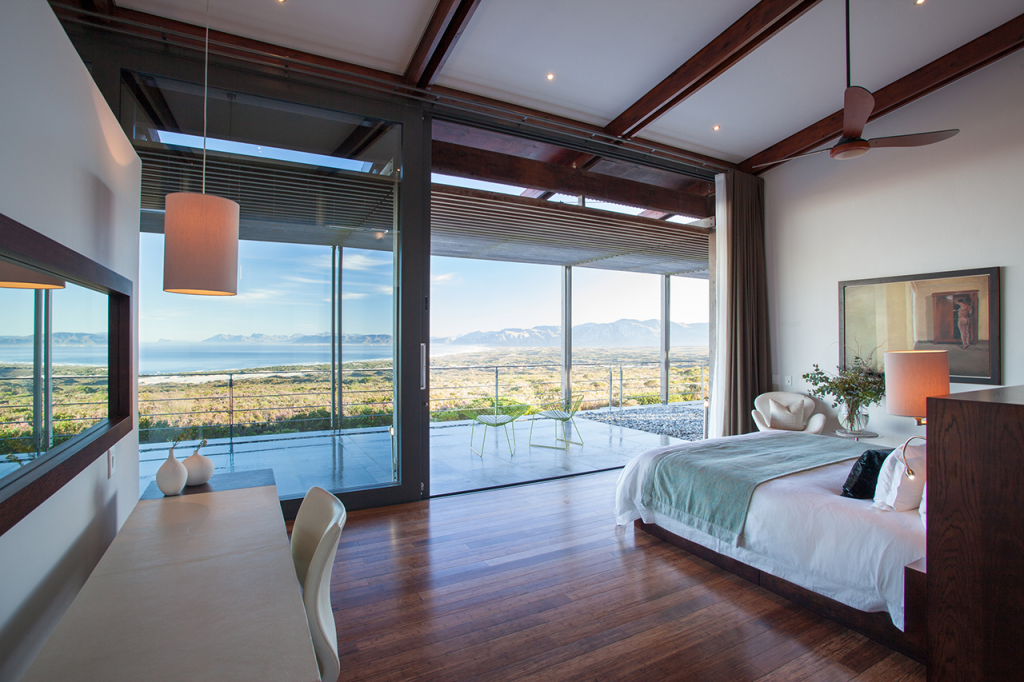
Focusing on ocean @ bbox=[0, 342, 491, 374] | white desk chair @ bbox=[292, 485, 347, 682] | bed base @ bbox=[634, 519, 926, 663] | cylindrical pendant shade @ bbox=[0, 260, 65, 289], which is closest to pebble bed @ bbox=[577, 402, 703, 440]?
bed base @ bbox=[634, 519, 926, 663]

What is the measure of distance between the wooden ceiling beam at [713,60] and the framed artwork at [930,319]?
7.93 feet

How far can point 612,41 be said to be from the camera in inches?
136

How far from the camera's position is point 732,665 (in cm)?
197

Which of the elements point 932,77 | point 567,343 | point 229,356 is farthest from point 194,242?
point 567,343

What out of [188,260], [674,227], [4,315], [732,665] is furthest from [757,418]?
[4,315]

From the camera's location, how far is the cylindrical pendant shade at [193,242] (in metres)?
2.11

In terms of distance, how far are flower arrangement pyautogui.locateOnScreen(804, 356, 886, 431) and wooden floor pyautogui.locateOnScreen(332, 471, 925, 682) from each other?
8.13ft

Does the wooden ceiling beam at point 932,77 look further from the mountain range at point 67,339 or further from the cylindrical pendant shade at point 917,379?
the mountain range at point 67,339

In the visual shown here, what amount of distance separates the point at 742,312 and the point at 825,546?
3.42 meters

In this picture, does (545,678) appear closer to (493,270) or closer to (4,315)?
(4,315)

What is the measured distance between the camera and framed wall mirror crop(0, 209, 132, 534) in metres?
1.22

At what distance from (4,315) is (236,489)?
138 cm

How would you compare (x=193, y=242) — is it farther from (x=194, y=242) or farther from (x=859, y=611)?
(x=859, y=611)

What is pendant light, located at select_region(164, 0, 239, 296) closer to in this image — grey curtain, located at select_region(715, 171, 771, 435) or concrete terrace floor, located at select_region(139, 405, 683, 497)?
concrete terrace floor, located at select_region(139, 405, 683, 497)
